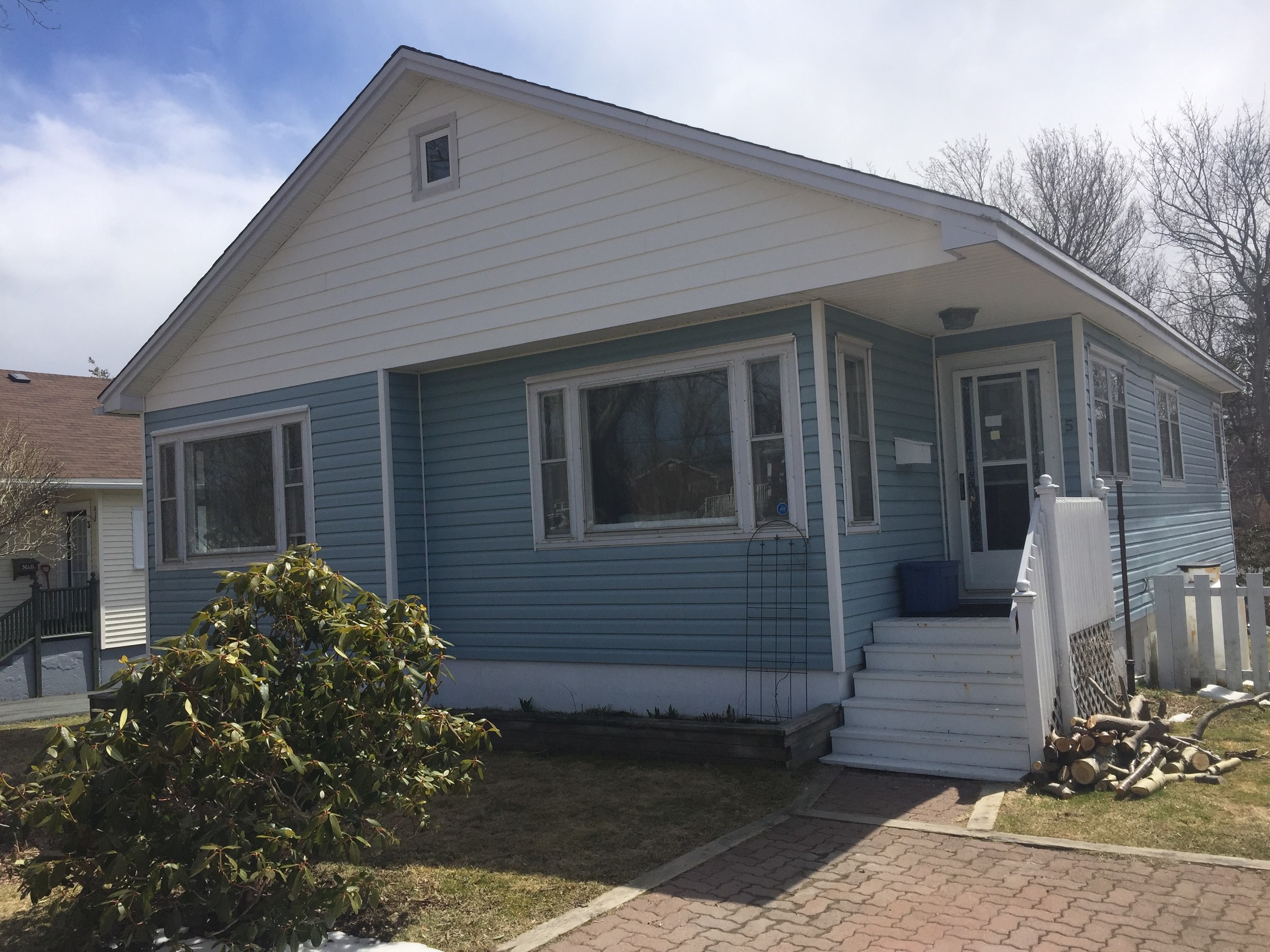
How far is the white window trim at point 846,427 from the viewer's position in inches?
325

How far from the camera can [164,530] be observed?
1245cm

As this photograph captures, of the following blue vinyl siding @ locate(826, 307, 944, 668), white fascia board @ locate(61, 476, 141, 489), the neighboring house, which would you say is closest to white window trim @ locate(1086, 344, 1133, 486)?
blue vinyl siding @ locate(826, 307, 944, 668)

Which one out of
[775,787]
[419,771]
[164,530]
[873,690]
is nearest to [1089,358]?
[873,690]

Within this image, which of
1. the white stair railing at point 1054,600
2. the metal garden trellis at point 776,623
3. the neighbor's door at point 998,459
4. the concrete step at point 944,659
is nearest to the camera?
the white stair railing at point 1054,600

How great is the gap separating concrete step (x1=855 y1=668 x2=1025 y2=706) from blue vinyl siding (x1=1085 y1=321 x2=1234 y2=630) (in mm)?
2871

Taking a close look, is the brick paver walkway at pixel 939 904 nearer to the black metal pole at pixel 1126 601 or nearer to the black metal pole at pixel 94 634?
the black metal pole at pixel 1126 601

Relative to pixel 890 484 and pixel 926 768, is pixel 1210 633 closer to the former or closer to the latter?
pixel 890 484

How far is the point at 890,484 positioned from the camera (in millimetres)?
9031

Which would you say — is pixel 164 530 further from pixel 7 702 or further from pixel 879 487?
pixel 879 487

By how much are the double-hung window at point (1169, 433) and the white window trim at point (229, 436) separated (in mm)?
9461

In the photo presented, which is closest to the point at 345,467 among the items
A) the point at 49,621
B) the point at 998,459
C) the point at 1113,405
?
the point at 998,459

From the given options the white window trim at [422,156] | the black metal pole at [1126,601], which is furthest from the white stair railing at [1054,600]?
the white window trim at [422,156]

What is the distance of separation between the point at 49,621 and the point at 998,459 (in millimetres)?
14217

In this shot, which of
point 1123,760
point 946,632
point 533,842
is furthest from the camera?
point 946,632
